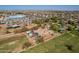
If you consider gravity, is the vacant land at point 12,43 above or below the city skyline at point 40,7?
below

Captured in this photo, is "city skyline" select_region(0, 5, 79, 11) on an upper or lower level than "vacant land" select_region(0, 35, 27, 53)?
upper

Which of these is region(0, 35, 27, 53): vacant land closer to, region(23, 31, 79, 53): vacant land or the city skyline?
region(23, 31, 79, 53): vacant land

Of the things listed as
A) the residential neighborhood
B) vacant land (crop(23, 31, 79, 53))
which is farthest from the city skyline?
vacant land (crop(23, 31, 79, 53))

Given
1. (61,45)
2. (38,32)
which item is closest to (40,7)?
(38,32)

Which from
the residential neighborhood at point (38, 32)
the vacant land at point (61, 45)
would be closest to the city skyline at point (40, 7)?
the residential neighborhood at point (38, 32)

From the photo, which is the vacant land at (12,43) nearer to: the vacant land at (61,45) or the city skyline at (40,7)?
the vacant land at (61,45)

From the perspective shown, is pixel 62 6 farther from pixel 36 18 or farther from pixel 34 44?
pixel 34 44
